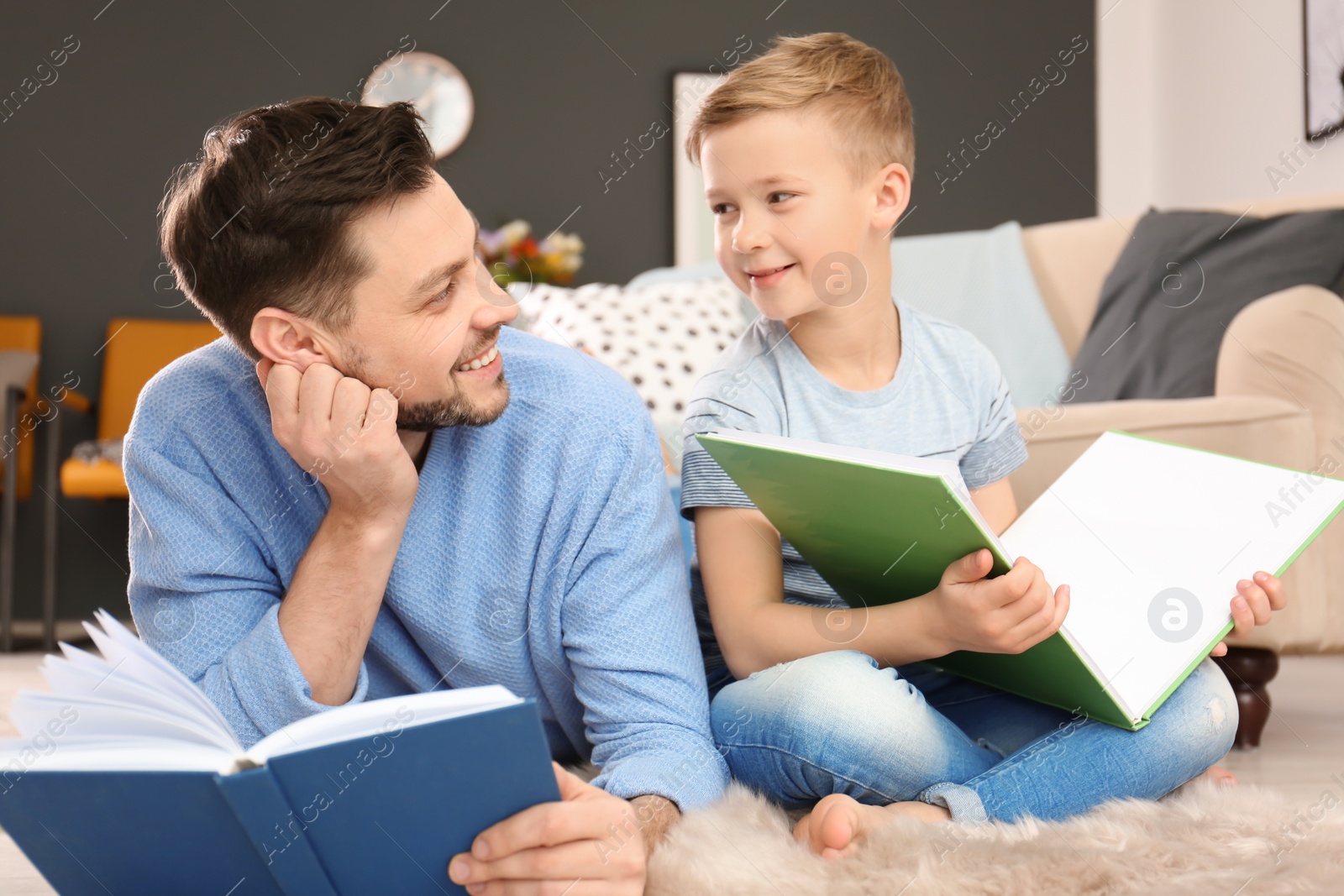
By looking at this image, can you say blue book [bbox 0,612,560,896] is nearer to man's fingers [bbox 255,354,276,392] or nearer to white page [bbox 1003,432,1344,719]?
man's fingers [bbox 255,354,276,392]

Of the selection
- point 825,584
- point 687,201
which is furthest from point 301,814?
point 687,201

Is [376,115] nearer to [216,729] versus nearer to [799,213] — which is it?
[799,213]

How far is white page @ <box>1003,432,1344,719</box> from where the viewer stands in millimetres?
1029

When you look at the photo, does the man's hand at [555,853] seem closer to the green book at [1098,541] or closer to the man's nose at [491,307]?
the green book at [1098,541]

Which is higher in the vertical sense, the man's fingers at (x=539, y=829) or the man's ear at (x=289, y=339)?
the man's ear at (x=289, y=339)

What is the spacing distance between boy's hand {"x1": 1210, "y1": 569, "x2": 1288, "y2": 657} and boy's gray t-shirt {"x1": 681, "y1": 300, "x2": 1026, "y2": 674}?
12.5 inches

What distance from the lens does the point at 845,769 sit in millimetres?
1014

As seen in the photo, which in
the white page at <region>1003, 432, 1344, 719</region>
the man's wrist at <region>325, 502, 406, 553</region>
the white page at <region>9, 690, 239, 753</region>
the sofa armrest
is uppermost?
the white page at <region>9, 690, 239, 753</region>

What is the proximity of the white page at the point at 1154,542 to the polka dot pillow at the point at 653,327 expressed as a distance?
3.88ft

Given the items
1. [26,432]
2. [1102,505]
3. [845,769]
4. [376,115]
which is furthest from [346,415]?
[26,432]

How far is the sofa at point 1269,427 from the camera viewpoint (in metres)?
1.64

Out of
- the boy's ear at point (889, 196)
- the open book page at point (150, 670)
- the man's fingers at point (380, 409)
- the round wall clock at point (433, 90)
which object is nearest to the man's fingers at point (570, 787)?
the open book page at point (150, 670)

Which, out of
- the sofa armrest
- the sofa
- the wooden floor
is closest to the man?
the wooden floor

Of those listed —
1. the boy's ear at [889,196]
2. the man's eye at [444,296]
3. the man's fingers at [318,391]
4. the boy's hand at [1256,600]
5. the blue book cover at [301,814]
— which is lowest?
the boy's hand at [1256,600]
